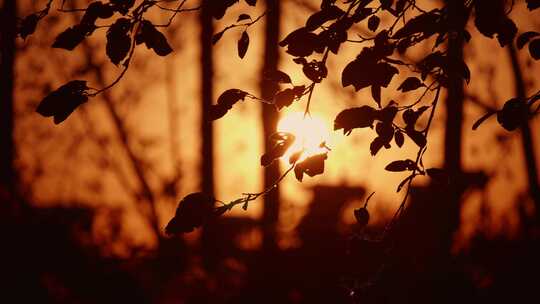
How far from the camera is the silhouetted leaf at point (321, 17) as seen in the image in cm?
141

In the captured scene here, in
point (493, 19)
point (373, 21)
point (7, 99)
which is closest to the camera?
point (493, 19)

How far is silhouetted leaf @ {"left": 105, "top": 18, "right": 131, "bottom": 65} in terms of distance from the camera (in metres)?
1.29

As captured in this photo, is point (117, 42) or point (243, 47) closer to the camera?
point (117, 42)

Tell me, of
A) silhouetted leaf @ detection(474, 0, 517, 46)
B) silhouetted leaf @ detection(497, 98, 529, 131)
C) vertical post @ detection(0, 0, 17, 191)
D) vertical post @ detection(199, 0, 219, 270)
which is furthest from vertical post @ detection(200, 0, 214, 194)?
silhouetted leaf @ detection(474, 0, 517, 46)

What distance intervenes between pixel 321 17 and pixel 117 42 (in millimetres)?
616

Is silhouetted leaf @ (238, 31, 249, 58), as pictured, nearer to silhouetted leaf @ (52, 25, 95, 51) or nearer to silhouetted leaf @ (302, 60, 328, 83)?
silhouetted leaf @ (302, 60, 328, 83)

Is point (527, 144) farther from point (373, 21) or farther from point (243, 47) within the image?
point (243, 47)

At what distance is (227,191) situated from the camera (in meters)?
3.98

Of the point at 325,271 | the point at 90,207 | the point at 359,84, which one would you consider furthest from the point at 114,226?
the point at 359,84

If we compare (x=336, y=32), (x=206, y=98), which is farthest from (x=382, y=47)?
(x=206, y=98)

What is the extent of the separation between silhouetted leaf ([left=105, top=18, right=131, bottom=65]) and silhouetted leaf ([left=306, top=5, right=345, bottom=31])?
0.55 m

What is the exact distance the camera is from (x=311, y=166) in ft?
4.90

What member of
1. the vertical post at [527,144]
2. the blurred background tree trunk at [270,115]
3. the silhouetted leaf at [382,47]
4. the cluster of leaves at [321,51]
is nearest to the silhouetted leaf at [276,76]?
the cluster of leaves at [321,51]

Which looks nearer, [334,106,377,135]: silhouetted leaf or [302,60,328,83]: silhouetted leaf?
[334,106,377,135]: silhouetted leaf
